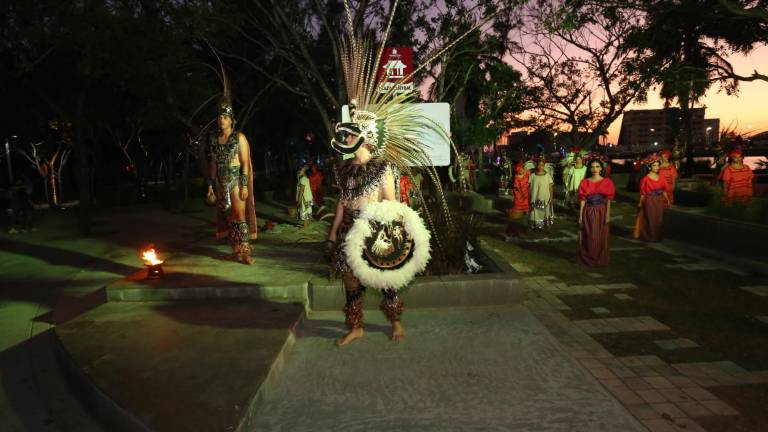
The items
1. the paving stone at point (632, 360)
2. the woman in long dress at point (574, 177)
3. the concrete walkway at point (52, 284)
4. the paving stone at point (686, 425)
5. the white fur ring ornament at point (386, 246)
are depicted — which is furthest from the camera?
the woman in long dress at point (574, 177)

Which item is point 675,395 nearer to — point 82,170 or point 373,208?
point 373,208

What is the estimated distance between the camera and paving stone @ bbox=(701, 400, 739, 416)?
350 cm

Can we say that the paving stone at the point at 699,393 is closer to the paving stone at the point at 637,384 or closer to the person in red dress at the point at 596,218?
the paving stone at the point at 637,384

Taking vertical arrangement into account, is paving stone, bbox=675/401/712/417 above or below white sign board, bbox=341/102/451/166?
below

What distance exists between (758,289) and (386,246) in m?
5.46

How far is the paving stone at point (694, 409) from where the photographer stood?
3486 mm

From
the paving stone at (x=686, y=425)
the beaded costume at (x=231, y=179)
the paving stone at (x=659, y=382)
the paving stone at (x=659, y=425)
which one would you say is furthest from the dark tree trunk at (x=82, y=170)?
the paving stone at (x=686, y=425)

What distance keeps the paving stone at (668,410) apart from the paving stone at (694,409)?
4 cm

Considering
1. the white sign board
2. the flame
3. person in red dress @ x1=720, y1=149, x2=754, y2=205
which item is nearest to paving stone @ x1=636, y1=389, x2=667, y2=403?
the white sign board

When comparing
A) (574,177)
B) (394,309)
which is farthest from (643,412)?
(574,177)

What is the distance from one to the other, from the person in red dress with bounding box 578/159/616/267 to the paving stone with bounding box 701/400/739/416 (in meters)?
4.92

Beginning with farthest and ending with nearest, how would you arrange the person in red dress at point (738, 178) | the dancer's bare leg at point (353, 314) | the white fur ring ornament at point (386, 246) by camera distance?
the person in red dress at point (738, 178) < the dancer's bare leg at point (353, 314) < the white fur ring ornament at point (386, 246)

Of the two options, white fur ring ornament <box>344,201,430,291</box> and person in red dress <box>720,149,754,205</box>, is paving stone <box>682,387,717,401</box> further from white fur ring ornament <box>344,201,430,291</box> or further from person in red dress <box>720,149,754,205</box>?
person in red dress <box>720,149,754,205</box>

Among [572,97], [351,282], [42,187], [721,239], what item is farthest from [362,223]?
[42,187]
